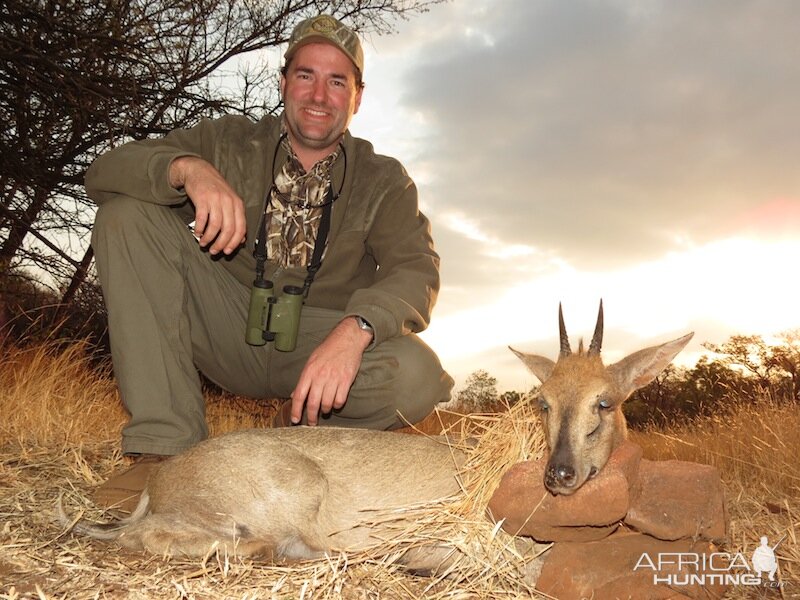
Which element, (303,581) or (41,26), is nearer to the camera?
(303,581)

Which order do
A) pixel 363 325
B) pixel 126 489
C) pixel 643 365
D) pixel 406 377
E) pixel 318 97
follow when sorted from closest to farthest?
pixel 643 365 < pixel 126 489 < pixel 363 325 < pixel 406 377 < pixel 318 97

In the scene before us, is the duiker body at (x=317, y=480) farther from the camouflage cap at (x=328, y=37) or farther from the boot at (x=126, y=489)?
the camouflage cap at (x=328, y=37)

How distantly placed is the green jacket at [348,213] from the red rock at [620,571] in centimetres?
223

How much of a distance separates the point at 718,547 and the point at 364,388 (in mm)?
2616

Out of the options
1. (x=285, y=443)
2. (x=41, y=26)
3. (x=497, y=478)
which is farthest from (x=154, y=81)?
(x=497, y=478)

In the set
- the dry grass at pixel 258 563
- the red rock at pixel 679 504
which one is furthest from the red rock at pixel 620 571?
the dry grass at pixel 258 563

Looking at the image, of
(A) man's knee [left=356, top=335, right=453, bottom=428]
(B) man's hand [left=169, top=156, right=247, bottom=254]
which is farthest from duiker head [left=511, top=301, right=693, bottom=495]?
(B) man's hand [left=169, top=156, right=247, bottom=254]

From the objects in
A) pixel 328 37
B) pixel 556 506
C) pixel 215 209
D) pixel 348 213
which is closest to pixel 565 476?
pixel 556 506

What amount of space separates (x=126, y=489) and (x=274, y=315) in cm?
157

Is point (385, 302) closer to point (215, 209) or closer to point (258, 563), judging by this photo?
point (215, 209)

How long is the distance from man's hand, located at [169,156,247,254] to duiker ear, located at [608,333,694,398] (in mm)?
2499

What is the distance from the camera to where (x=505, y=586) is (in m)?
3.55

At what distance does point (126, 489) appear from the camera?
470 centimetres

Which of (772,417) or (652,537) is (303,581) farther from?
(772,417)
